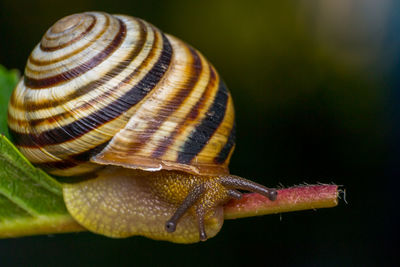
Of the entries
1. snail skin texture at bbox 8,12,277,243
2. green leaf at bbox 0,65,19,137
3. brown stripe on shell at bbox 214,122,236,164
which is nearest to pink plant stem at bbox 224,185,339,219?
snail skin texture at bbox 8,12,277,243

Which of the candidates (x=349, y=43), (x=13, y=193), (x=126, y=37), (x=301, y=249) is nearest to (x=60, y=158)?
(x=13, y=193)

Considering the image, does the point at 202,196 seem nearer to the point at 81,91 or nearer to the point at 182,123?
the point at 182,123

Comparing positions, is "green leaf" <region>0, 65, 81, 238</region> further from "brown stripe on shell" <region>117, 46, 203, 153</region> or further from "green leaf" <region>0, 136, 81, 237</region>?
"brown stripe on shell" <region>117, 46, 203, 153</region>

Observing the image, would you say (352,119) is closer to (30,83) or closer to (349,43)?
(349,43)

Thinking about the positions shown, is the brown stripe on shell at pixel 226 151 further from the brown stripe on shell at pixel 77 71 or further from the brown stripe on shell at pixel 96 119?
the brown stripe on shell at pixel 77 71

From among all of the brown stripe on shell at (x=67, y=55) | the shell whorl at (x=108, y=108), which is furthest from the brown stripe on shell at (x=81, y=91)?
the brown stripe on shell at (x=67, y=55)

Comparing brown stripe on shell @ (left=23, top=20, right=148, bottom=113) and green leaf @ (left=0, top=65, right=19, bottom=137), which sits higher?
brown stripe on shell @ (left=23, top=20, right=148, bottom=113)
